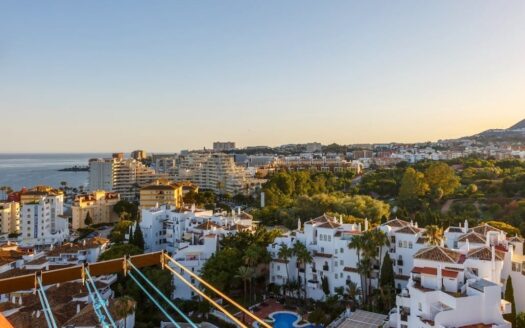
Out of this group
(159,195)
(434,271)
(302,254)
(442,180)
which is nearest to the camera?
(434,271)

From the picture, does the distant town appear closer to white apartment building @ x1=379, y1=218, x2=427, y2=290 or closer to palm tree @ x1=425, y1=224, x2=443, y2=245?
white apartment building @ x1=379, y1=218, x2=427, y2=290

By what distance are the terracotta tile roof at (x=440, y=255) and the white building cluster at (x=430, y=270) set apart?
0.04 m

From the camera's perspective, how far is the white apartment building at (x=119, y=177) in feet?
276

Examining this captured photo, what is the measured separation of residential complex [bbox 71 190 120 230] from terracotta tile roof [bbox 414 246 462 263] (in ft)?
160

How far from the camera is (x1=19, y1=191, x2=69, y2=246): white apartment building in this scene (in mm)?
48469

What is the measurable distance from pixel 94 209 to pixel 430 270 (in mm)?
50841

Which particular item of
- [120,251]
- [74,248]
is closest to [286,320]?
[120,251]

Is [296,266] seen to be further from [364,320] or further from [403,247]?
[364,320]

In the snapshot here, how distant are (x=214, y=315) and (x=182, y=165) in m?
76.4

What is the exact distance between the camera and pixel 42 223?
52.6 meters

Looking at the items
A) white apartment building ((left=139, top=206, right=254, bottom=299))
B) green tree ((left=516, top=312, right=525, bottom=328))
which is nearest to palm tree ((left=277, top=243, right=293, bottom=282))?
white apartment building ((left=139, top=206, right=254, bottom=299))

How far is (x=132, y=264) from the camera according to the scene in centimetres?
732

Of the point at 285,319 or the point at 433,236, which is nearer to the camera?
the point at 285,319

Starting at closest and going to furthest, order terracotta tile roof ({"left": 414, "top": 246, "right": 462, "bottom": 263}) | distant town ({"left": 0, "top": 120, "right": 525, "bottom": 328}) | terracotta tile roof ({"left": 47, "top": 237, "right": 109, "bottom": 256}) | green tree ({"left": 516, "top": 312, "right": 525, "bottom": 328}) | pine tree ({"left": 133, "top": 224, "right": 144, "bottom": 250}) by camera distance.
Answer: distant town ({"left": 0, "top": 120, "right": 525, "bottom": 328}), green tree ({"left": 516, "top": 312, "right": 525, "bottom": 328}), terracotta tile roof ({"left": 414, "top": 246, "right": 462, "bottom": 263}), terracotta tile roof ({"left": 47, "top": 237, "right": 109, "bottom": 256}), pine tree ({"left": 133, "top": 224, "right": 144, "bottom": 250})
